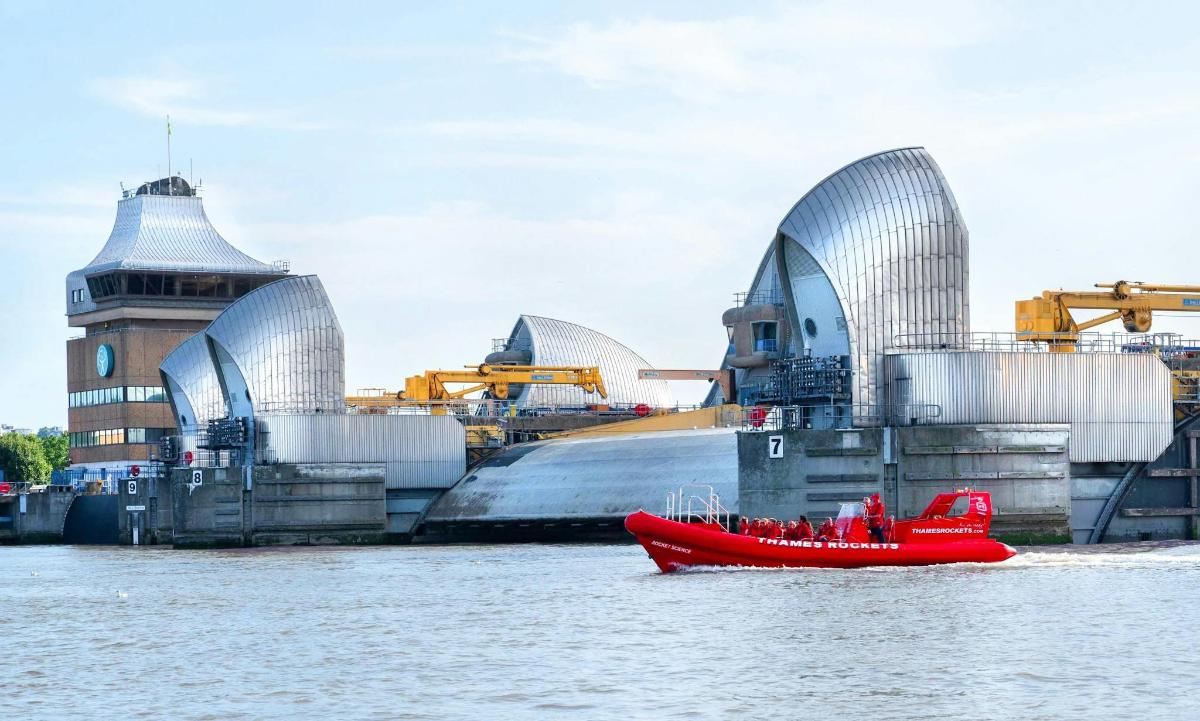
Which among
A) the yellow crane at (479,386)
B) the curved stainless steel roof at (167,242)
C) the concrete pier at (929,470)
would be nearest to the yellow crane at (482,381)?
the yellow crane at (479,386)

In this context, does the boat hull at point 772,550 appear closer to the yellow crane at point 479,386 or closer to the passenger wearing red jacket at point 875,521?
the passenger wearing red jacket at point 875,521

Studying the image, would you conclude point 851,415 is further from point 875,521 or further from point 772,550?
point 772,550

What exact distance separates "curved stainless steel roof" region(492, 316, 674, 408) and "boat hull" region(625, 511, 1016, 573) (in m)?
85.2

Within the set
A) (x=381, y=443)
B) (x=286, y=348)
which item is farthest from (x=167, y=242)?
(x=381, y=443)

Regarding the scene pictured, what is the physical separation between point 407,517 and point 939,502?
148 ft

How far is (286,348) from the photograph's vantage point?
117 meters

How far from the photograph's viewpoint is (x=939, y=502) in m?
78.0

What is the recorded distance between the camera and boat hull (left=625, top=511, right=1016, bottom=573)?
7412cm

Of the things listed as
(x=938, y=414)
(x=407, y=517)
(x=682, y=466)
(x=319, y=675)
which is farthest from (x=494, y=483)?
(x=319, y=675)

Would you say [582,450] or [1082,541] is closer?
[1082,541]

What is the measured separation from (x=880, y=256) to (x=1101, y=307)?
1753 centimetres

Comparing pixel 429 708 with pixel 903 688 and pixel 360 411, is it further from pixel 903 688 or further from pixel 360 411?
pixel 360 411

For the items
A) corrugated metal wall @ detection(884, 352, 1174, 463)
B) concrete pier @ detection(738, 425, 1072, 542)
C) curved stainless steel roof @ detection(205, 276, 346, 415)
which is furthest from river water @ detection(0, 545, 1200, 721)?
curved stainless steel roof @ detection(205, 276, 346, 415)

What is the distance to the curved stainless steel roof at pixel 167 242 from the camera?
558ft
